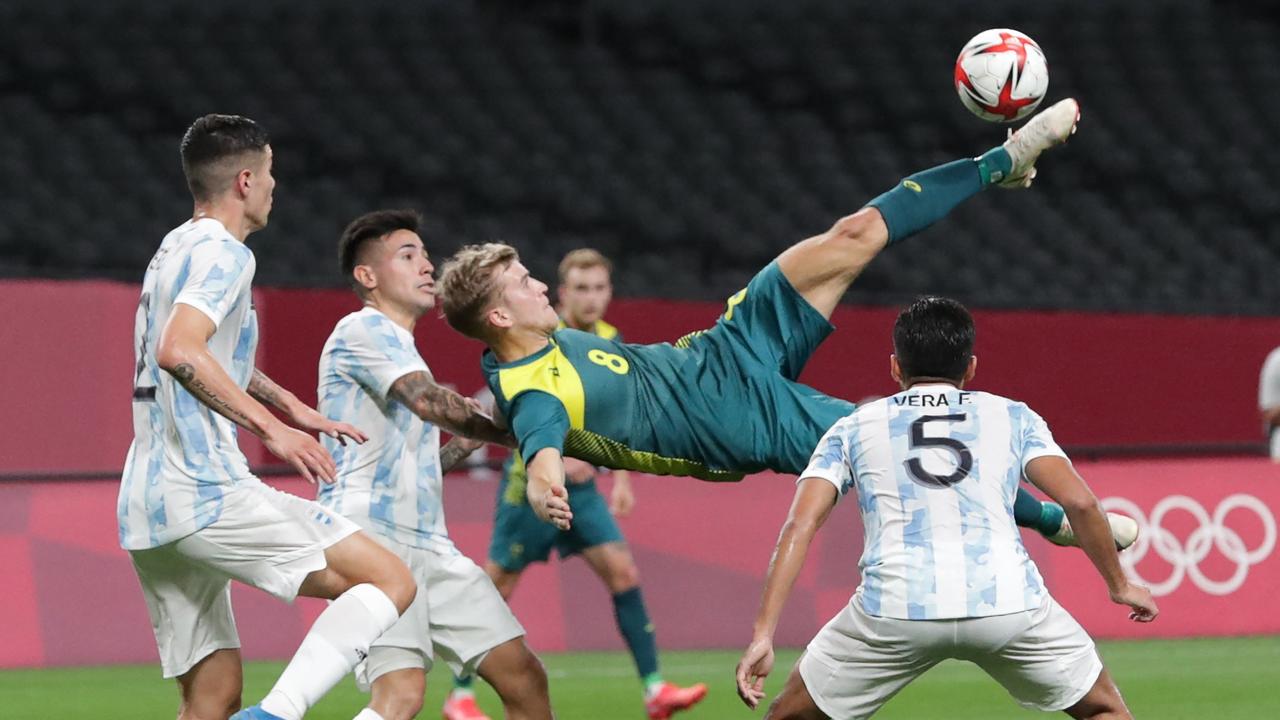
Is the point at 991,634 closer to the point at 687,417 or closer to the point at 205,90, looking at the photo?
the point at 687,417

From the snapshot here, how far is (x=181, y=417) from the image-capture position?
16.0ft

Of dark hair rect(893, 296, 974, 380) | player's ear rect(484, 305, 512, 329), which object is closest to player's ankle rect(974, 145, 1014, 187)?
dark hair rect(893, 296, 974, 380)

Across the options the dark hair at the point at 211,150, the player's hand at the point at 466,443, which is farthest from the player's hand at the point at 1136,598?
the dark hair at the point at 211,150

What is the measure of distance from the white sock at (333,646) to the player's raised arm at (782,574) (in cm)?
104

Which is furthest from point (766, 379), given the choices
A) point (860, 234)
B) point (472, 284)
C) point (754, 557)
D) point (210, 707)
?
point (754, 557)

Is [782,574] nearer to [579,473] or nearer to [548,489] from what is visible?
[548,489]

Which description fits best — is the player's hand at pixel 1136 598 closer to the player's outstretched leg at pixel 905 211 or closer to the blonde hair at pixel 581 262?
the player's outstretched leg at pixel 905 211

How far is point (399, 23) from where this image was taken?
15.8 meters

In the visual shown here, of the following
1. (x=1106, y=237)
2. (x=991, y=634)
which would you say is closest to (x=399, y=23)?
(x=1106, y=237)

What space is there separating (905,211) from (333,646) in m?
2.19

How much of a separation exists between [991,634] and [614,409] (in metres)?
1.37

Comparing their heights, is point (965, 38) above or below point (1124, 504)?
above

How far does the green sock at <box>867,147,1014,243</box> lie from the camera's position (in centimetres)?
553

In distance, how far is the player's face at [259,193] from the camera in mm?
5090
